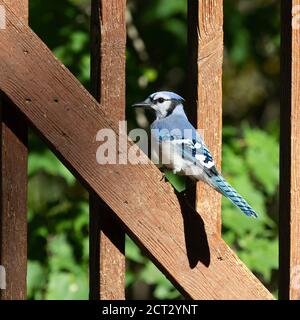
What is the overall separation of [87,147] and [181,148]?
0.89 m

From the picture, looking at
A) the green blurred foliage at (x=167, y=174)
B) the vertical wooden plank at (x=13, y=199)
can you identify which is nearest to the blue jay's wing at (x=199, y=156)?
the vertical wooden plank at (x=13, y=199)

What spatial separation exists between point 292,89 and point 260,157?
1654 millimetres

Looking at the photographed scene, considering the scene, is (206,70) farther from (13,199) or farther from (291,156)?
(13,199)

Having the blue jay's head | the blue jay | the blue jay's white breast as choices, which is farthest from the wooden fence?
the blue jay's head

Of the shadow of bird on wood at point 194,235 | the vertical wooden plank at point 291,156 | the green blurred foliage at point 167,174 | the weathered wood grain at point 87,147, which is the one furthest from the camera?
the green blurred foliage at point 167,174

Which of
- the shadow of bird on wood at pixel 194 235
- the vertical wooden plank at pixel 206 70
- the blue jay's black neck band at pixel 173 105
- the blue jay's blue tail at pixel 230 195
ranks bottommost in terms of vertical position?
the shadow of bird on wood at pixel 194 235

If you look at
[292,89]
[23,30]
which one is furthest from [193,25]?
[23,30]

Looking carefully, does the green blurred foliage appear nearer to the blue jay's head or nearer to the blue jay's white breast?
the blue jay's head

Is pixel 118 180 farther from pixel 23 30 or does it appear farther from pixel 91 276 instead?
pixel 23 30

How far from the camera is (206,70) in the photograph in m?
2.06

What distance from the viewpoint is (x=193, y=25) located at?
81.2 inches

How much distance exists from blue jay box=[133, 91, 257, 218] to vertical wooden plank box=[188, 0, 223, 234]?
0.08 metres

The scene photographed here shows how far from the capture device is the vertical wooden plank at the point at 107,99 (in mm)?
1952

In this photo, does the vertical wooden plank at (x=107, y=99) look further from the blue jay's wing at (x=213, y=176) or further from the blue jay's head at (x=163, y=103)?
the blue jay's head at (x=163, y=103)
